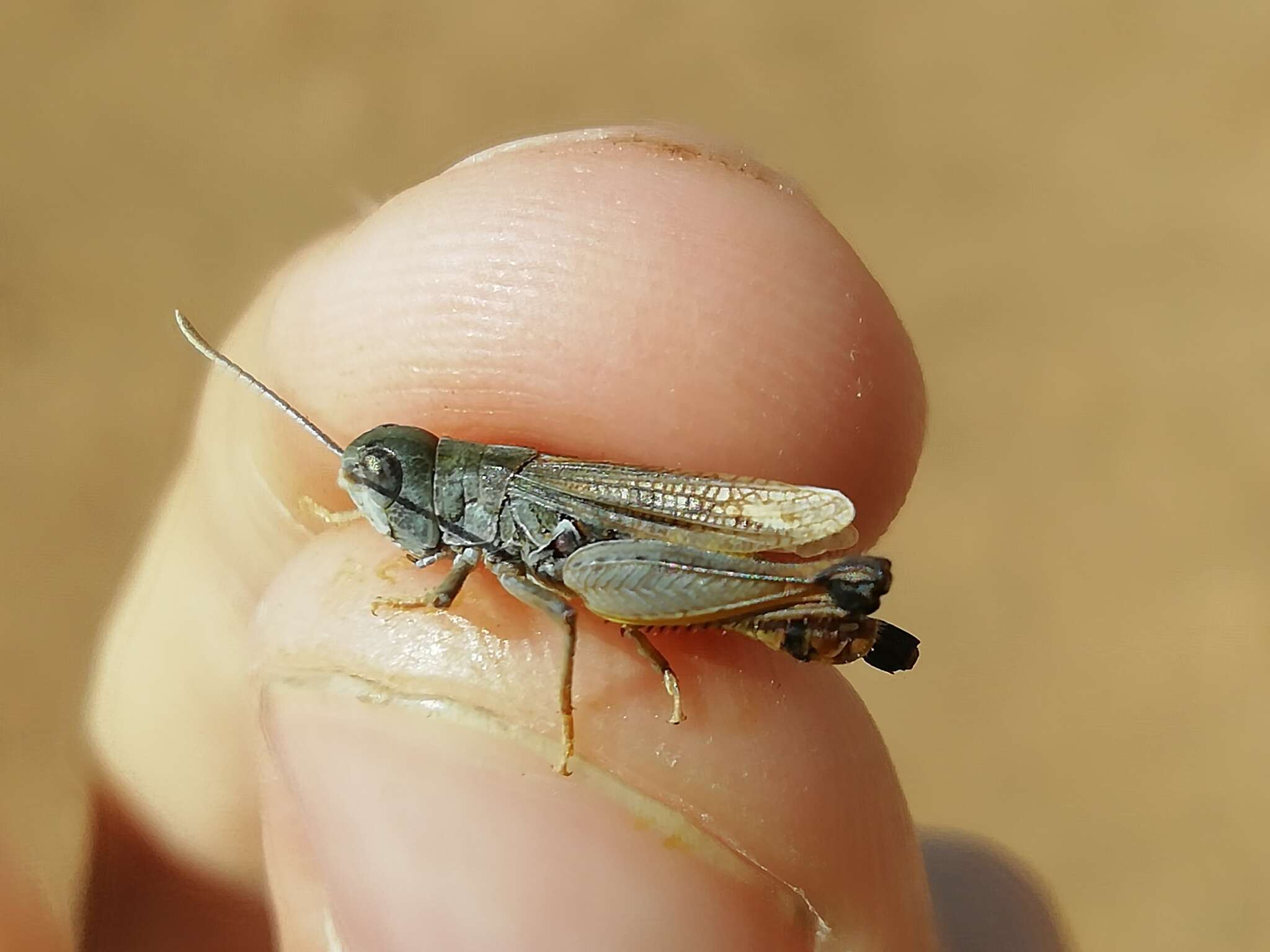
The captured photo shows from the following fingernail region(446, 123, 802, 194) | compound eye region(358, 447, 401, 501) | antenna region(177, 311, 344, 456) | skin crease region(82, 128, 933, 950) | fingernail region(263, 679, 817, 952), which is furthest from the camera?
fingernail region(446, 123, 802, 194)

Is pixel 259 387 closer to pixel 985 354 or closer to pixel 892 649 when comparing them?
pixel 892 649

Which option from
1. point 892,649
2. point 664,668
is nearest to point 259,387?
point 664,668

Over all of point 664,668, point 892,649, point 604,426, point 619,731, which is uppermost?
point 604,426

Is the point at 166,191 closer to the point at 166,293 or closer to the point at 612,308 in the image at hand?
the point at 166,293

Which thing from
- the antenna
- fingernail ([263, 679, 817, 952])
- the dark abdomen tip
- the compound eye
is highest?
the antenna

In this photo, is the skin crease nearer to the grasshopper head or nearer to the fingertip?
the fingertip

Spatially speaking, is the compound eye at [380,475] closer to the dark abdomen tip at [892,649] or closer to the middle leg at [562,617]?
the middle leg at [562,617]

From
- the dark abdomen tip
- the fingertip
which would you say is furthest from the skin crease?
the dark abdomen tip
